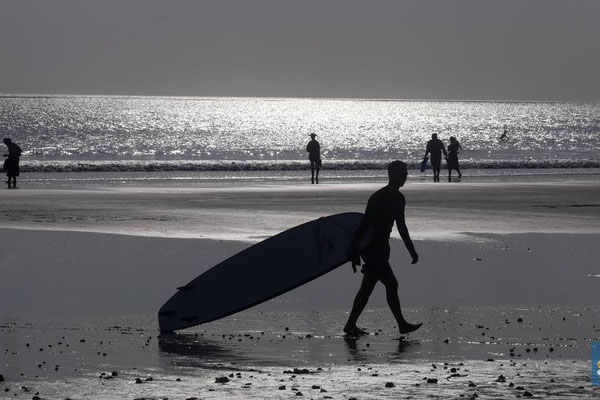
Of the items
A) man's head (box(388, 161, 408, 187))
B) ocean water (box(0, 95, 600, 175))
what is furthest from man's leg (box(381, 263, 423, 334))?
ocean water (box(0, 95, 600, 175))

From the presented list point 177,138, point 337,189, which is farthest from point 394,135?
point 337,189

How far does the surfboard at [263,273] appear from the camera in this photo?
11.2 m

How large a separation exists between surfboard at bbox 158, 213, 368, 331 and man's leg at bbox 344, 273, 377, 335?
0.99 ft

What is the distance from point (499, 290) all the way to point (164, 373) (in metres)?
5.62

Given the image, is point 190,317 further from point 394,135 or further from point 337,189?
point 394,135

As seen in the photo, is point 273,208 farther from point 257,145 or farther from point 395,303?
point 257,145

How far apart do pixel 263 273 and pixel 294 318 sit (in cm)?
53

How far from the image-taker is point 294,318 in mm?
11695

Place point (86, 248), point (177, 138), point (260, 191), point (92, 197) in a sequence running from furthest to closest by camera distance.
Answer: point (177, 138) → point (260, 191) → point (92, 197) → point (86, 248)

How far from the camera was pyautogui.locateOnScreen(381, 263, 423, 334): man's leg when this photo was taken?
35.3 ft

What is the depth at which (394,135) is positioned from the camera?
14462cm

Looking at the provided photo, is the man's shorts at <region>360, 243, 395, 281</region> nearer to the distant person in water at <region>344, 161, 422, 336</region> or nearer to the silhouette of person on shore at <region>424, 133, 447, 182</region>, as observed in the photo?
the distant person in water at <region>344, 161, 422, 336</region>

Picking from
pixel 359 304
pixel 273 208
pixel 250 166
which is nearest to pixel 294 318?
pixel 359 304

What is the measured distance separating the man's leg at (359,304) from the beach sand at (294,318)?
173mm
